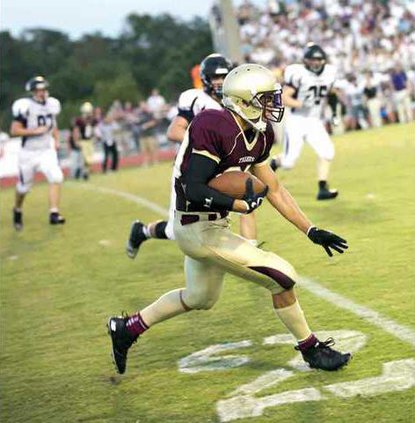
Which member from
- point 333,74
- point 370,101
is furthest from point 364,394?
point 370,101

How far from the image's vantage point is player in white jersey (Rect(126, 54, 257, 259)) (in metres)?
6.81

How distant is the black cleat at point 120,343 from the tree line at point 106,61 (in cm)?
3252

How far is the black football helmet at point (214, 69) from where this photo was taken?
6.79 metres

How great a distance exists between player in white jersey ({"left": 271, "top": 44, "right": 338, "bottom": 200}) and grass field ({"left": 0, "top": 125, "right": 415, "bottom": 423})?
57 centimetres

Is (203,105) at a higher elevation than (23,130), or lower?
higher

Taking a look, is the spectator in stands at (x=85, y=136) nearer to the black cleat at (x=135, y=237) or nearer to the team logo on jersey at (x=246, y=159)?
the black cleat at (x=135, y=237)

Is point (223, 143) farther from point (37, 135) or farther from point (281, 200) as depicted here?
point (37, 135)

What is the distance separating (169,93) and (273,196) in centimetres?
3806

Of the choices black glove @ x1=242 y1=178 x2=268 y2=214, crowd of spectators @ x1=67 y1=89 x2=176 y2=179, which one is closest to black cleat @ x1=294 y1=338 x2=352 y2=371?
black glove @ x1=242 y1=178 x2=268 y2=214

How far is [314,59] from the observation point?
10305 mm

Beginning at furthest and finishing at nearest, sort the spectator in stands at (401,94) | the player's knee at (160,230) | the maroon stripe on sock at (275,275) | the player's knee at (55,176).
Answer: the spectator in stands at (401,94), the player's knee at (55,176), the player's knee at (160,230), the maroon stripe on sock at (275,275)

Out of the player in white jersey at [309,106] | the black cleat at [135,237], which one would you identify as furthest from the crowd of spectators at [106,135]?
the black cleat at [135,237]

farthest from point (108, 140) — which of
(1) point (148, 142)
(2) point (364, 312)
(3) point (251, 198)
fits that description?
(3) point (251, 198)

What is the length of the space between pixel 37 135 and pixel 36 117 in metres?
0.25
